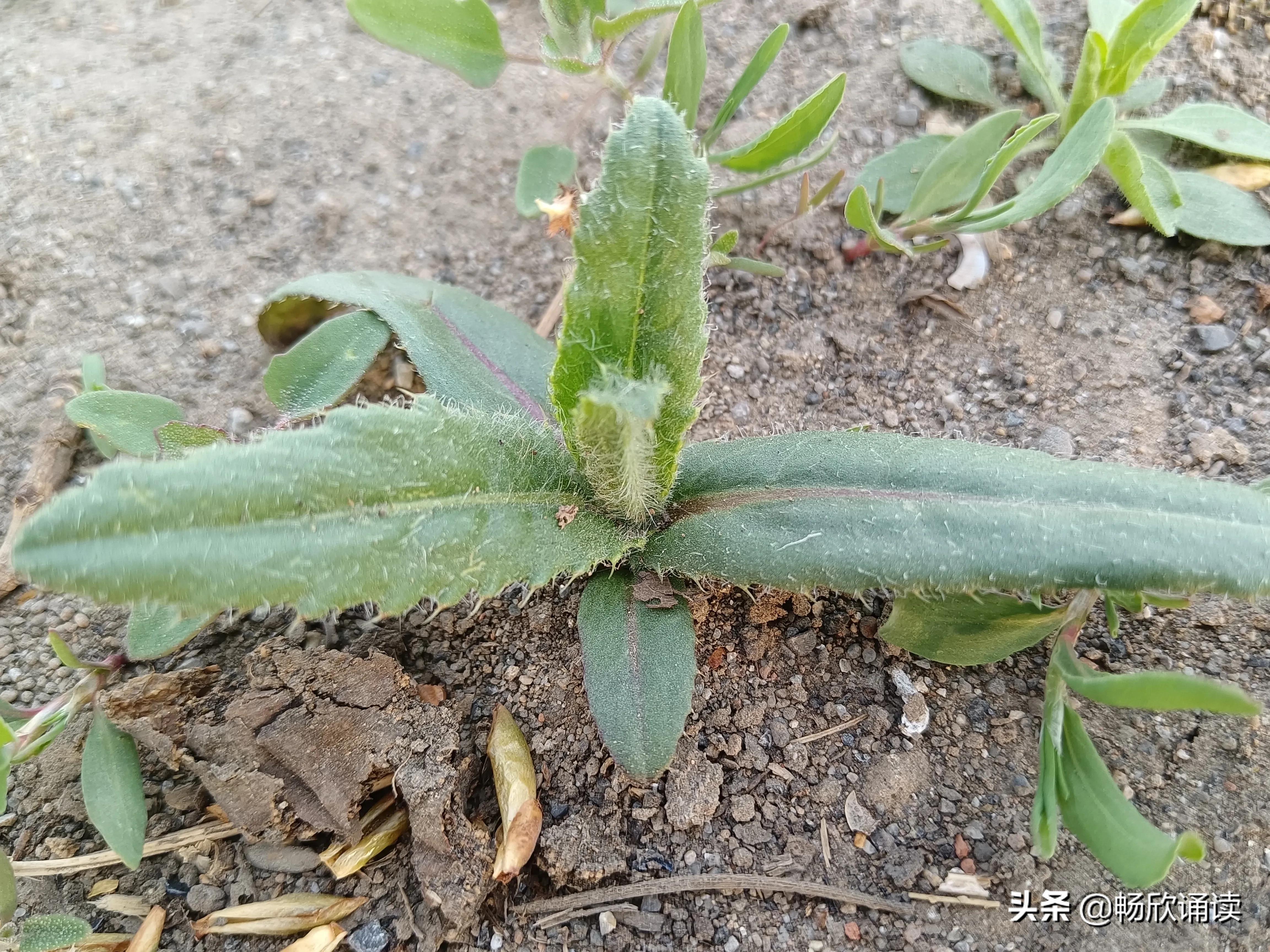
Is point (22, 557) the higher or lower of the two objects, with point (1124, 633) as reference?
higher

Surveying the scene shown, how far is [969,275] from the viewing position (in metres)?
1.86

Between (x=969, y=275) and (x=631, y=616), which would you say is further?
(x=969, y=275)

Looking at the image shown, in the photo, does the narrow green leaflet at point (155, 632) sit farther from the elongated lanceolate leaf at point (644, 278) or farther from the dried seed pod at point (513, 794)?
the elongated lanceolate leaf at point (644, 278)

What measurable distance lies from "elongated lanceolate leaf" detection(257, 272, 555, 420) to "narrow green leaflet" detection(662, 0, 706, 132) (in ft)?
1.80

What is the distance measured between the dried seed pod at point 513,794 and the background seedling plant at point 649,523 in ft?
0.60

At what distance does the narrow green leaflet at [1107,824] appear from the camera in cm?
101

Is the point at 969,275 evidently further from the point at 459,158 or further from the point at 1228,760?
the point at 459,158

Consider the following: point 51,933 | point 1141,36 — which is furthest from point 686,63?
point 51,933

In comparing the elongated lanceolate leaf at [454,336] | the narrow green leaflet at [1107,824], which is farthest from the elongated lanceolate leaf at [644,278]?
the narrow green leaflet at [1107,824]

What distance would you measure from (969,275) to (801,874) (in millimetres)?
1318

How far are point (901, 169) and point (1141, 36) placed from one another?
1.68 feet

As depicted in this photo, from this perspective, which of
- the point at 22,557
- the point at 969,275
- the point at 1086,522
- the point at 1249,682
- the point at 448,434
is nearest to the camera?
the point at 22,557

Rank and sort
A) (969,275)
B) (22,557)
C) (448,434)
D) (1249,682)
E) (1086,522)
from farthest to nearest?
1. (969,275)
2. (1249,682)
3. (448,434)
4. (1086,522)
5. (22,557)

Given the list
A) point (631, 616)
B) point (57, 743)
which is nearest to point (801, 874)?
point (631, 616)
